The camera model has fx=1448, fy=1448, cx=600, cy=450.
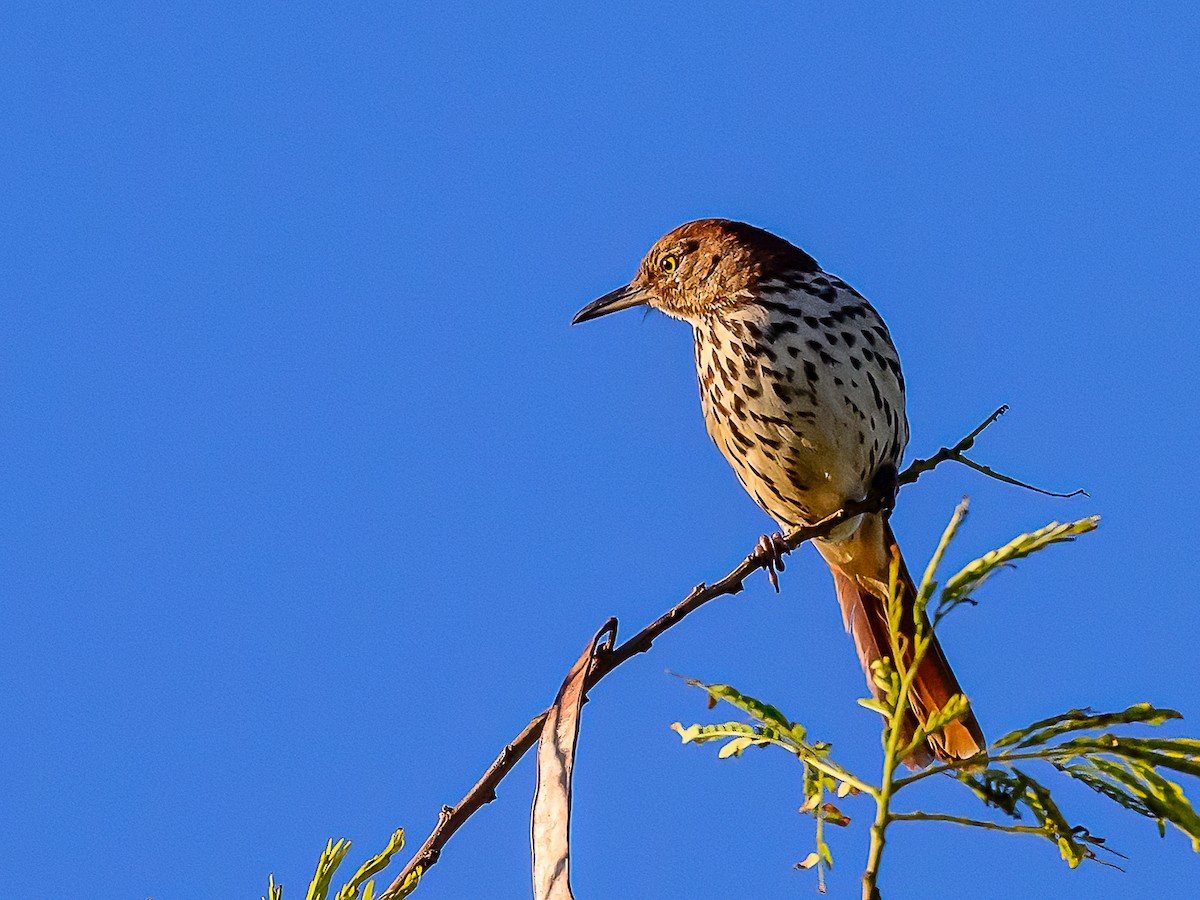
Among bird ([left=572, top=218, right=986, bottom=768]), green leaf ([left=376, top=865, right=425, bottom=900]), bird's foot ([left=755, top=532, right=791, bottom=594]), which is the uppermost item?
bird ([left=572, top=218, right=986, bottom=768])

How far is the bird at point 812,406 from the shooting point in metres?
4.59

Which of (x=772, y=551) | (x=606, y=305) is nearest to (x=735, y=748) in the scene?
(x=772, y=551)

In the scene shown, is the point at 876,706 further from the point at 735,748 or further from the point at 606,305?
the point at 606,305

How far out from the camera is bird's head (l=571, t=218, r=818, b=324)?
201 inches

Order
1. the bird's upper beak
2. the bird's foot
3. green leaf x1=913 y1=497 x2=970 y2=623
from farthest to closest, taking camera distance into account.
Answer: the bird's upper beak → the bird's foot → green leaf x1=913 y1=497 x2=970 y2=623

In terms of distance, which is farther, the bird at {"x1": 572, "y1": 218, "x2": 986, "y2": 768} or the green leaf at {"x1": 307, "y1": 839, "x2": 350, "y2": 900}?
the bird at {"x1": 572, "y1": 218, "x2": 986, "y2": 768}

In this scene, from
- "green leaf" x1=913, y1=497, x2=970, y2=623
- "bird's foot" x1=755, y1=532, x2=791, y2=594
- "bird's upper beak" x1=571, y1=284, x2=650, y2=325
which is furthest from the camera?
"bird's upper beak" x1=571, y1=284, x2=650, y2=325

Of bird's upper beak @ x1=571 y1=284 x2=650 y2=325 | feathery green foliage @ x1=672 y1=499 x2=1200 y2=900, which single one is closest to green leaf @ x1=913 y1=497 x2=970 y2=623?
feathery green foliage @ x1=672 y1=499 x2=1200 y2=900

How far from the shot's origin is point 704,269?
17.6 ft

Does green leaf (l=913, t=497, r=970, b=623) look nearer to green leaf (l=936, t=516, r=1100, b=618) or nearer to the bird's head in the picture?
green leaf (l=936, t=516, r=1100, b=618)

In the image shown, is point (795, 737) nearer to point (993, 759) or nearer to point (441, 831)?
point (993, 759)

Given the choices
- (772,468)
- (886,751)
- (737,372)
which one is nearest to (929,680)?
(772,468)

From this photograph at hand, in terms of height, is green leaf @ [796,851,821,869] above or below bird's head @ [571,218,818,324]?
below

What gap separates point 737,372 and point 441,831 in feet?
10.8
